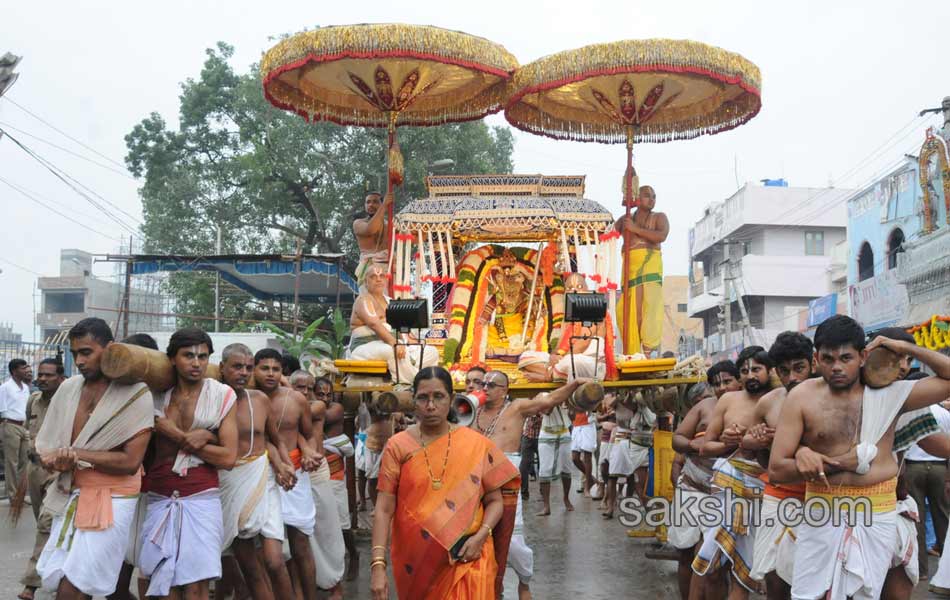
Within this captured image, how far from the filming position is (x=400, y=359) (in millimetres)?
8875

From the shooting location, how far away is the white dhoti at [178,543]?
5129 millimetres

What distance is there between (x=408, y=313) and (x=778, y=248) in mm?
36819

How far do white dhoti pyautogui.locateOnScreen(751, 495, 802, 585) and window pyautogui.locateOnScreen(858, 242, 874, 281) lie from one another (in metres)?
24.1

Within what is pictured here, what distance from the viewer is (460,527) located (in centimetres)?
459

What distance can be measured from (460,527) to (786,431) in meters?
1.61

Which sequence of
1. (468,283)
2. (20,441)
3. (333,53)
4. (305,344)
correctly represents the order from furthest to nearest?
(305,344)
(20,441)
(468,283)
(333,53)

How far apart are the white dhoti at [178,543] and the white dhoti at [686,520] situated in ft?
10.6

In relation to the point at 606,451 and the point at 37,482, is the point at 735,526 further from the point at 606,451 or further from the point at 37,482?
the point at 606,451

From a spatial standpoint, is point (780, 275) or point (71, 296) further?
→ point (71, 296)

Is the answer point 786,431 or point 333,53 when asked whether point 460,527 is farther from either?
point 333,53

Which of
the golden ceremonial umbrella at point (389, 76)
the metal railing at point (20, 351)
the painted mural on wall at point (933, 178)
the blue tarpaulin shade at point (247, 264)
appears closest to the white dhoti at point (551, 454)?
the golden ceremonial umbrella at point (389, 76)

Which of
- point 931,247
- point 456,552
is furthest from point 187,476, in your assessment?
point 931,247

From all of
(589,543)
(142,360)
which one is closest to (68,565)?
(142,360)

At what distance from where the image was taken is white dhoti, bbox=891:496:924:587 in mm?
4660
